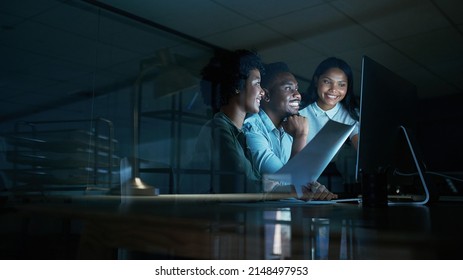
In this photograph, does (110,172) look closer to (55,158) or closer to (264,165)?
(55,158)

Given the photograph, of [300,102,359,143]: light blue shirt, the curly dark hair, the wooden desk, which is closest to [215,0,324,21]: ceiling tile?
the curly dark hair

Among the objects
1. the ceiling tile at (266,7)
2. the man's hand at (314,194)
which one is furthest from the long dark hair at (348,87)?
the man's hand at (314,194)

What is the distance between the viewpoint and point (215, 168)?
2627 mm

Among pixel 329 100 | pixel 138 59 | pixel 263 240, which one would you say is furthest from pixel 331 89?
pixel 263 240

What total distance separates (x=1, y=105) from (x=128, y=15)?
0.99m

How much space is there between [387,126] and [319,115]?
1500mm

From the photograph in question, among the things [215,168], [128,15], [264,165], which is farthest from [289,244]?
[128,15]

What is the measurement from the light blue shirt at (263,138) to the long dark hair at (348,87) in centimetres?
28

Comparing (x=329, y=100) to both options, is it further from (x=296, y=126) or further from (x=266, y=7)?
(x=266, y=7)

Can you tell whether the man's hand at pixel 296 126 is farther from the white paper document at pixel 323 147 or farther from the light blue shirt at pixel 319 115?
the white paper document at pixel 323 147

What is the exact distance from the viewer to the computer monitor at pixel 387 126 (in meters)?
0.83

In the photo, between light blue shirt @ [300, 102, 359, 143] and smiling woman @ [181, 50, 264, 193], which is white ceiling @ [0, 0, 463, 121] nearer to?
smiling woman @ [181, 50, 264, 193]

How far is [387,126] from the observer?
0.92 metres

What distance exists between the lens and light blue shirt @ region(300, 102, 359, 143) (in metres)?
2.39
